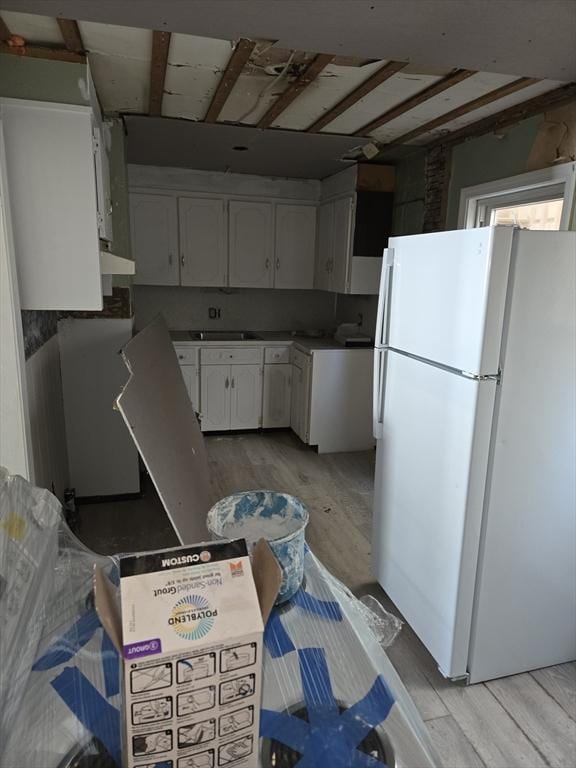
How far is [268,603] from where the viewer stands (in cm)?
71

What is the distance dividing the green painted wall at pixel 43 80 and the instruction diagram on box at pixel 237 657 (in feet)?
7.56

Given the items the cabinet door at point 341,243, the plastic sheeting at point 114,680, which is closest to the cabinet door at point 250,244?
the cabinet door at point 341,243

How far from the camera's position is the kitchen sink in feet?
16.4

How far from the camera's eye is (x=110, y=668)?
0.90m

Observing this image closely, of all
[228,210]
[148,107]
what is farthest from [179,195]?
[148,107]

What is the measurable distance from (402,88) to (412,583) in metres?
2.36

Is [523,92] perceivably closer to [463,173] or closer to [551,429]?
[463,173]

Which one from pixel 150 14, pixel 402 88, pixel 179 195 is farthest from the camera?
pixel 179 195

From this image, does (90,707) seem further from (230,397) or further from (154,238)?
(154,238)

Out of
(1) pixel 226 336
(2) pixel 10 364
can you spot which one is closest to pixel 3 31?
(2) pixel 10 364

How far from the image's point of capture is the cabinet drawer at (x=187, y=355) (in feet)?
15.0

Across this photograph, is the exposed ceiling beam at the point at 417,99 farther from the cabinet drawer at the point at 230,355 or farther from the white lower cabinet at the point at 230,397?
the white lower cabinet at the point at 230,397

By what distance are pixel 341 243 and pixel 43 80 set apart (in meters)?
2.81

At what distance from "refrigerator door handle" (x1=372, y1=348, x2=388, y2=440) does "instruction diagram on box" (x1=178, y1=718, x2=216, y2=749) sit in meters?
1.84
